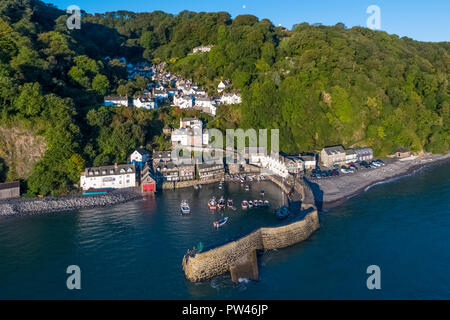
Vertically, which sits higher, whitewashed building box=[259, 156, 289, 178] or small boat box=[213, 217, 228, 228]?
whitewashed building box=[259, 156, 289, 178]

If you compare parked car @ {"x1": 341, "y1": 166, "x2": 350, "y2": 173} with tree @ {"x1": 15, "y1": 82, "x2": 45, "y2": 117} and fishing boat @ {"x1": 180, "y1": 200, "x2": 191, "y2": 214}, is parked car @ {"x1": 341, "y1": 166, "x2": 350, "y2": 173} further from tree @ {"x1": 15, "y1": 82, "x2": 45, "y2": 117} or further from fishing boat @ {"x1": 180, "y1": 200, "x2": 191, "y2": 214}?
tree @ {"x1": 15, "y1": 82, "x2": 45, "y2": 117}

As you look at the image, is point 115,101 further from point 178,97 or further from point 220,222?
point 220,222

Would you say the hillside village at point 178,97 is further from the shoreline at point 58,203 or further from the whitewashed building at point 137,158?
the shoreline at point 58,203

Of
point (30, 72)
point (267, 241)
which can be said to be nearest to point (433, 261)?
point (267, 241)

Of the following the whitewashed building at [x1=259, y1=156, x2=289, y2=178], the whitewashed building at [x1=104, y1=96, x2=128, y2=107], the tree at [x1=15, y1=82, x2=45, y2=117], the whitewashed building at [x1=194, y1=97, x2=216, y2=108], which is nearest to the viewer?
the tree at [x1=15, y1=82, x2=45, y2=117]

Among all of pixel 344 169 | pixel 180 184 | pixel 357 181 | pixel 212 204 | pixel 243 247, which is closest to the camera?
pixel 243 247

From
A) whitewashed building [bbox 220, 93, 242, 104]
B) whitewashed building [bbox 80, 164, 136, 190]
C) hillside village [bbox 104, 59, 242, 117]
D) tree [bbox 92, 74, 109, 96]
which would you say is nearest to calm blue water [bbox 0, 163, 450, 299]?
whitewashed building [bbox 80, 164, 136, 190]

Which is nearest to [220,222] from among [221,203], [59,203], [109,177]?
[221,203]
